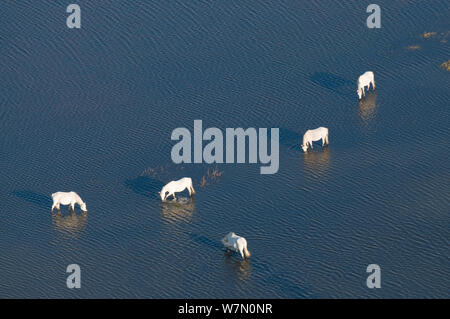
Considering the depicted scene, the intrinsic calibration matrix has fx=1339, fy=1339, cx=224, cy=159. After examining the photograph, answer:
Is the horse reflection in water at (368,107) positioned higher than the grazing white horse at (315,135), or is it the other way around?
the horse reflection in water at (368,107)

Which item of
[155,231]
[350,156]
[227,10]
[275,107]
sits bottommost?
[155,231]

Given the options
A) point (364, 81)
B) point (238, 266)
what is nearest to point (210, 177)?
point (238, 266)

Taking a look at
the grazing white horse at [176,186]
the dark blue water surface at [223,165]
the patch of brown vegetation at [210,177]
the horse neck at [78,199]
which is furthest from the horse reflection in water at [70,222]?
the patch of brown vegetation at [210,177]

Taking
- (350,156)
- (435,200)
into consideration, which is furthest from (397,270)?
(350,156)

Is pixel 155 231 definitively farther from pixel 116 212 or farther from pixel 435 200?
pixel 435 200

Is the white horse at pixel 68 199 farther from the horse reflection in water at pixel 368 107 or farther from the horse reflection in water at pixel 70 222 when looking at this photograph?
the horse reflection in water at pixel 368 107

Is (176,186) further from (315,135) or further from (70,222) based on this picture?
(315,135)

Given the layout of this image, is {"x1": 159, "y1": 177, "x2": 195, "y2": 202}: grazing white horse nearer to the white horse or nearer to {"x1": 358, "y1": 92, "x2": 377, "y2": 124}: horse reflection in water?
the white horse

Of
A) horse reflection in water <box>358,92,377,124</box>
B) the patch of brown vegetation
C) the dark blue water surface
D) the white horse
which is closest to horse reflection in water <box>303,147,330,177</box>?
the dark blue water surface
